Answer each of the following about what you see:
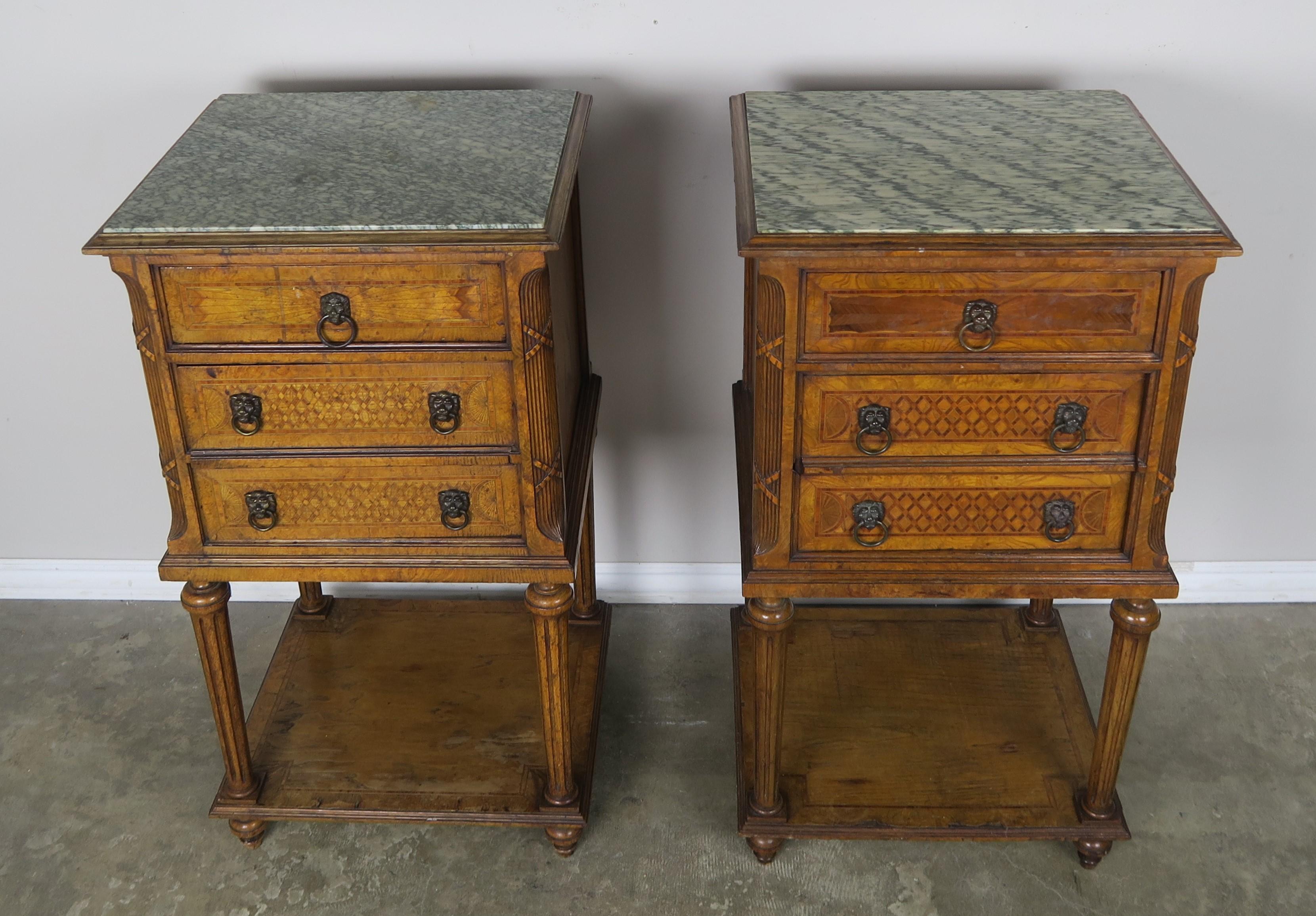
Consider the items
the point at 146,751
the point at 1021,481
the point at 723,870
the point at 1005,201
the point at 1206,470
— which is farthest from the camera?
the point at 1206,470

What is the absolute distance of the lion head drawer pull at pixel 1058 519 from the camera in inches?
73.6

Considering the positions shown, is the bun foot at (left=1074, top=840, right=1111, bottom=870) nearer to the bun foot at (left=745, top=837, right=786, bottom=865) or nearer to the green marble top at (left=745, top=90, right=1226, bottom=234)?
the bun foot at (left=745, top=837, right=786, bottom=865)

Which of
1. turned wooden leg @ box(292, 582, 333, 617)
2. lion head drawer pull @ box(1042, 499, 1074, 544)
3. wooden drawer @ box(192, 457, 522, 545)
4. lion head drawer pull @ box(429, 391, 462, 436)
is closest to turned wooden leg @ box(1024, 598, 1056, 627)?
lion head drawer pull @ box(1042, 499, 1074, 544)

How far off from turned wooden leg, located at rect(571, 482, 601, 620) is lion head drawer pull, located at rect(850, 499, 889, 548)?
747 millimetres

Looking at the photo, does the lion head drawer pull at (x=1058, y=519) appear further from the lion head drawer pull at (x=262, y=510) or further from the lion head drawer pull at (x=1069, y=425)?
the lion head drawer pull at (x=262, y=510)

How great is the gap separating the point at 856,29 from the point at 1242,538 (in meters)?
1.43

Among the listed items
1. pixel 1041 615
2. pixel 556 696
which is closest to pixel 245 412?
pixel 556 696

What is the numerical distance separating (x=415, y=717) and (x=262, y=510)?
72cm

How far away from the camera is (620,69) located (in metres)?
2.30

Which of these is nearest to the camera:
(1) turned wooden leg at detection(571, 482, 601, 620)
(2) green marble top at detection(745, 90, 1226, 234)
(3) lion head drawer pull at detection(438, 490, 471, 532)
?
(2) green marble top at detection(745, 90, 1226, 234)

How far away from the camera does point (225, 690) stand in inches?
84.7

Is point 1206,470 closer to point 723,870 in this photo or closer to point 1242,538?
point 1242,538

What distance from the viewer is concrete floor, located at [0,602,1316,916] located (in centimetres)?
218

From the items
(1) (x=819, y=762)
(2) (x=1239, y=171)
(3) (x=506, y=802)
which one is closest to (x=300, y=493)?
(3) (x=506, y=802)
